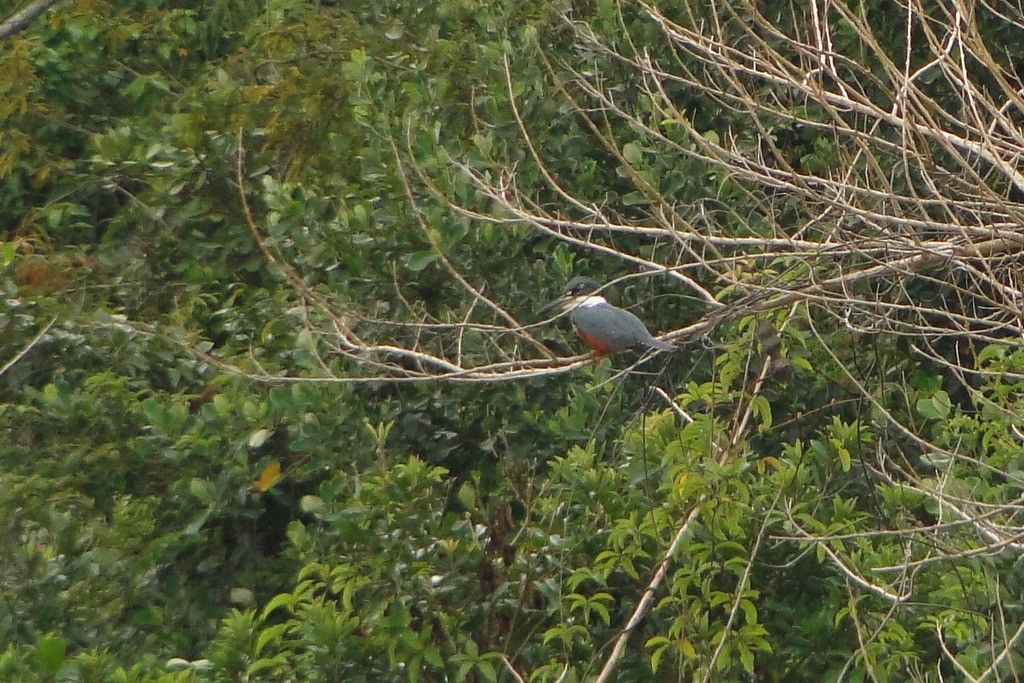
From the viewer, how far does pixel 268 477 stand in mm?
5719

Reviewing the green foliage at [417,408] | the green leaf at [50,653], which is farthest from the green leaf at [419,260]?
the green leaf at [50,653]

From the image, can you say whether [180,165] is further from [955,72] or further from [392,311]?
[955,72]

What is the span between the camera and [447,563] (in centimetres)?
439

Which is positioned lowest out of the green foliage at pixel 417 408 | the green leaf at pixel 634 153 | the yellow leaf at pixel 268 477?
the yellow leaf at pixel 268 477

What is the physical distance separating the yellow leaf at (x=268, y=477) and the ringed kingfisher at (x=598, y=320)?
1.18 m

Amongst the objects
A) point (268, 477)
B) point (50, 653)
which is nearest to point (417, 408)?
point (268, 477)

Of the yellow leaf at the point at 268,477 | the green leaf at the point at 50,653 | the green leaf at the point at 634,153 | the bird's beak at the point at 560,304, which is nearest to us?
the green leaf at the point at 50,653

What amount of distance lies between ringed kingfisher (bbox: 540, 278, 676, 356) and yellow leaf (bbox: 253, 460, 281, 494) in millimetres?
1177

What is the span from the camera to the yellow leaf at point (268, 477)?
571 centimetres

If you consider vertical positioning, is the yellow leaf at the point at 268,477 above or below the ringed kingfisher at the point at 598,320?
below

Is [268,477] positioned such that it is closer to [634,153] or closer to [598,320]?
[598,320]

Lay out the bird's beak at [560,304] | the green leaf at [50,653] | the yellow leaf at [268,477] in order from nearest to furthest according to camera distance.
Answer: the green leaf at [50,653] → the bird's beak at [560,304] → the yellow leaf at [268,477]

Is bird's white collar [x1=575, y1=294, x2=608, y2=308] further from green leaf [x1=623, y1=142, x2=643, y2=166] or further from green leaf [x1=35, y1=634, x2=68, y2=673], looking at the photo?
green leaf [x1=35, y1=634, x2=68, y2=673]

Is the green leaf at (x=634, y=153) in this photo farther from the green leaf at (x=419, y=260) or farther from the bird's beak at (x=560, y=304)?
the green leaf at (x=419, y=260)
